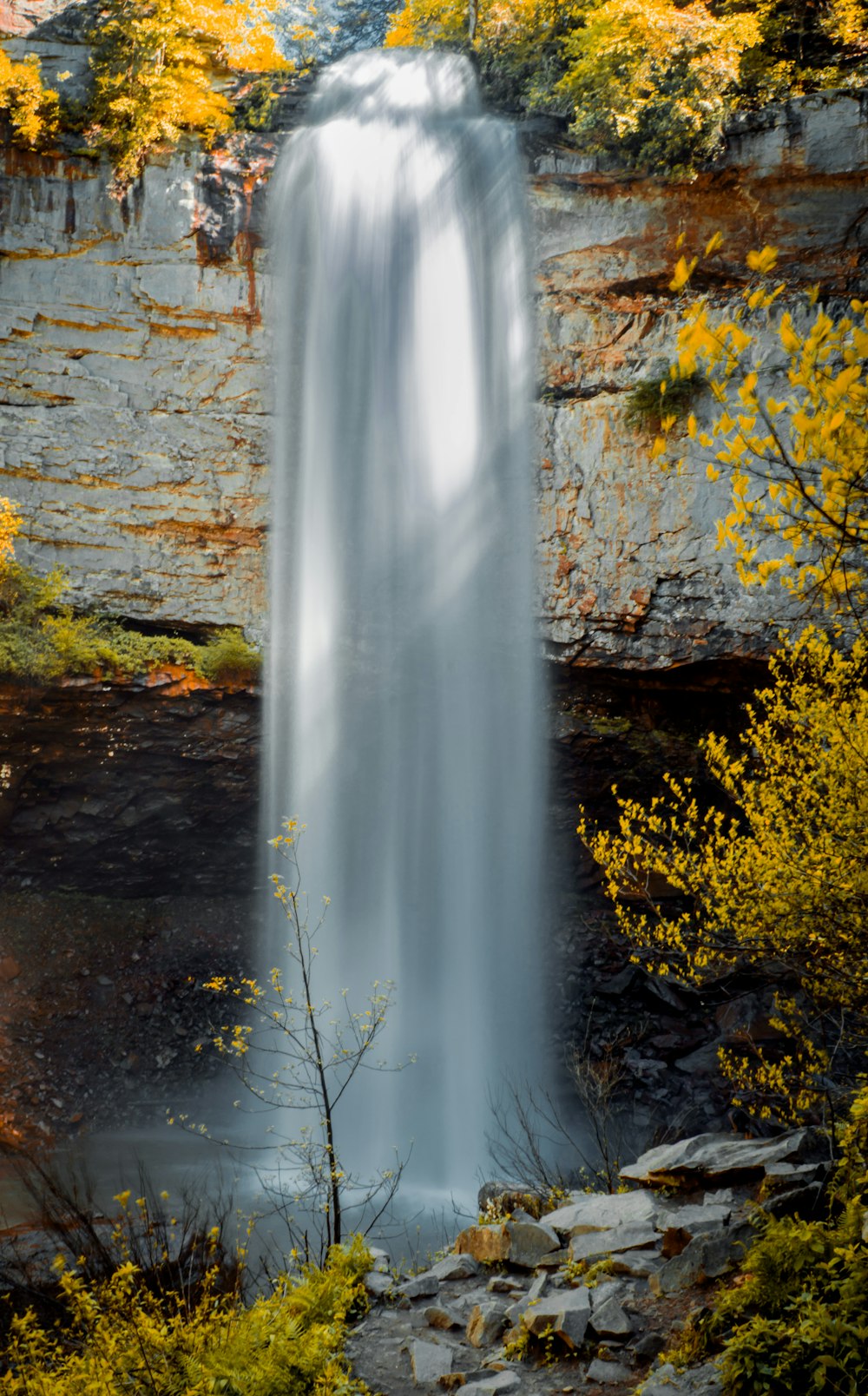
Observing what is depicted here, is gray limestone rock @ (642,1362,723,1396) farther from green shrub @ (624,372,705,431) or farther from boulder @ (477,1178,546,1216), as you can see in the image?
green shrub @ (624,372,705,431)

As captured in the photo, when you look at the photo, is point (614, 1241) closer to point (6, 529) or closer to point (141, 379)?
point (6, 529)

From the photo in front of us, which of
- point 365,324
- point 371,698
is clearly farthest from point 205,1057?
point 365,324

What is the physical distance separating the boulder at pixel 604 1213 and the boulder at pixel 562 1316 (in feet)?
2.91

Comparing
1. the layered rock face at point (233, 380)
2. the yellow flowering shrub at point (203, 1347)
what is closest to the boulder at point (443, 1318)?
the yellow flowering shrub at point (203, 1347)

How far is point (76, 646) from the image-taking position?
13867 mm

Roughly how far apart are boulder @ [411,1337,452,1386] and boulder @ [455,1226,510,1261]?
1008 millimetres

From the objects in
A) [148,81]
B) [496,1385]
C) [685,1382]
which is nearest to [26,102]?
[148,81]

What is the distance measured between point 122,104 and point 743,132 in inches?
394

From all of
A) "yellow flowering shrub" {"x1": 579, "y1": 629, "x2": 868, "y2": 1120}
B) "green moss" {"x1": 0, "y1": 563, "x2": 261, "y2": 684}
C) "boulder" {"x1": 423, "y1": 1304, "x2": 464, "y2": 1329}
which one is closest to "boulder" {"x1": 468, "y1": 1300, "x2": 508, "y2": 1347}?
"boulder" {"x1": 423, "y1": 1304, "x2": 464, "y2": 1329}

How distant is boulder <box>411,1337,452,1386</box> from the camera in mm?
5102

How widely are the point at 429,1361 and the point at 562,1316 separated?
2.84 ft

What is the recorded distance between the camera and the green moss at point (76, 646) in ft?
45.0

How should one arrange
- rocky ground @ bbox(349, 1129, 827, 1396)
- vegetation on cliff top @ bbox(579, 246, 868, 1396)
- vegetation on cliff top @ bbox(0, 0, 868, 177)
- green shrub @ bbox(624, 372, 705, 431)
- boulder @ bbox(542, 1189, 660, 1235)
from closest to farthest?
vegetation on cliff top @ bbox(579, 246, 868, 1396), rocky ground @ bbox(349, 1129, 827, 1396), boulder @ bbox(542, 1189, 660, 1235), vegetation on cliff top @ bbox(0, 0, 868, 177), green shrub @ bbox(624, 372, 705, 431)

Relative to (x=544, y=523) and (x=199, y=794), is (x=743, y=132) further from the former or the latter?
(x=199, y=794)
